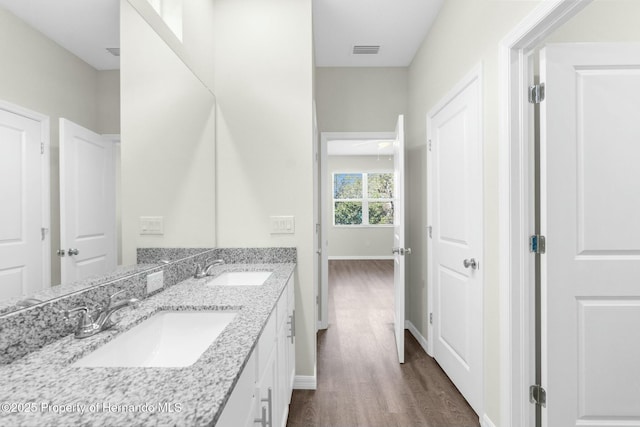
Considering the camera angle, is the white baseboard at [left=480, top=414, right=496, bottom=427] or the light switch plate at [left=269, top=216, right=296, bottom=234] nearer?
the white baseboard at [left=480, top=414, right=496, bottom=427]

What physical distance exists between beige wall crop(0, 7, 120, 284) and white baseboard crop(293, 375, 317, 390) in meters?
1.76

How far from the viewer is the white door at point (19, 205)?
0.80m

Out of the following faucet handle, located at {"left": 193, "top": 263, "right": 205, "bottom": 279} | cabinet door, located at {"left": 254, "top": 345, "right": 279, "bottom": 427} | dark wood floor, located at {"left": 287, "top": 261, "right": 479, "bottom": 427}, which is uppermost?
faucet handle, located at {"left": 193, "top": 263, "right": 205, "bottom": 279}

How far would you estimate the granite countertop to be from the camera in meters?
0.60

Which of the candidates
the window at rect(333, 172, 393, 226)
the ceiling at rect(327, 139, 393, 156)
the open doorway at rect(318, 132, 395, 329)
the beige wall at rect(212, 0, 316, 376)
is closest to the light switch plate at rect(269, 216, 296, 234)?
the beige wall at rect(212, 0, 316, 376)

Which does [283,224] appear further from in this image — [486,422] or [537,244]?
[486,422]

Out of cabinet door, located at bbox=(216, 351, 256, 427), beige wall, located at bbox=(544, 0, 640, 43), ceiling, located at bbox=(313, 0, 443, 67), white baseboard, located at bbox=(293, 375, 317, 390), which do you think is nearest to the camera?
cabinet door, located at bbox=(216, 351, 256, 427)

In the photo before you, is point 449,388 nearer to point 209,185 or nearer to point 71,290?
point 209,185

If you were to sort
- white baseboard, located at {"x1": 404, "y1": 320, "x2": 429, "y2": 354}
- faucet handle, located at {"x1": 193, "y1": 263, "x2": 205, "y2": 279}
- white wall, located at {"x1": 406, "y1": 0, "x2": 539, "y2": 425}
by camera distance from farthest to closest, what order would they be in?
white baseboard, located at {"x1": 404, "y1": 320, "x2": 429, "y2": 354}
faucet handle, located at {"x1": 193, "y1": 263, "x2": 205, "y2": 279}
white wall, located at {"x1": 406, "y1": 0, "x2": 539, "y2": 425}

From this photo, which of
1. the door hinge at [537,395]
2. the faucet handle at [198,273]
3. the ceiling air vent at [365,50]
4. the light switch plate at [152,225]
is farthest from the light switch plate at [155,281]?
the ceiling air vent at [365,50]

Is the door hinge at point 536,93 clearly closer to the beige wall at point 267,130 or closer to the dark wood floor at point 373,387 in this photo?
the beige wall at point 267,130

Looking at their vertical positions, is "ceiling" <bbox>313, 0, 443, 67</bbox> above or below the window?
above

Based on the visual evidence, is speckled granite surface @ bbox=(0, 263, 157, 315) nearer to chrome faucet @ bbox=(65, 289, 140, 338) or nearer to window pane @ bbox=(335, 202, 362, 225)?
chrome faucet @ bbox=(65, 289, 140, 338)

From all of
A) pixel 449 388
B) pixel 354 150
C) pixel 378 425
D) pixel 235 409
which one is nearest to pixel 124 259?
pixel 235 409
